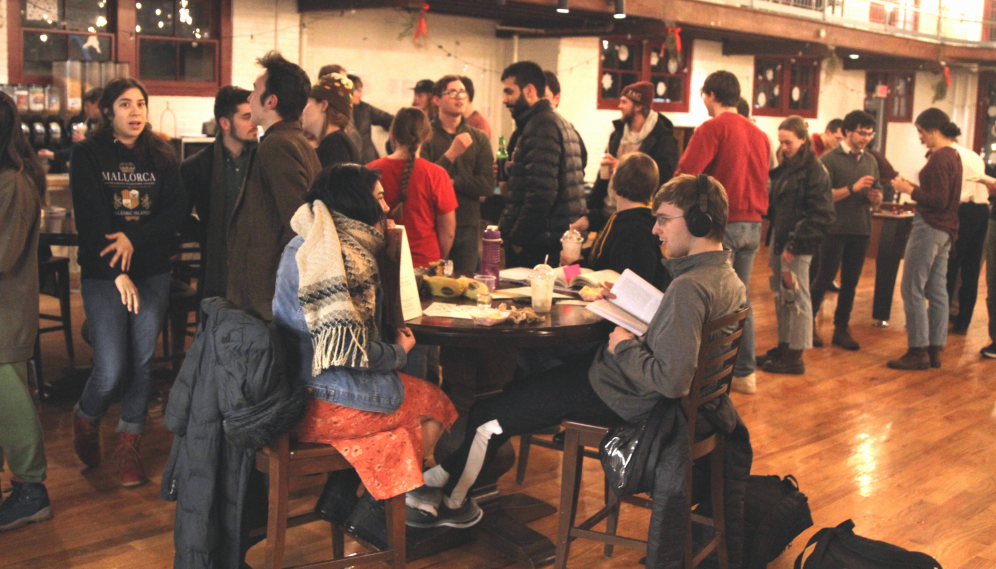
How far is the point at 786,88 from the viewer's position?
14.9m

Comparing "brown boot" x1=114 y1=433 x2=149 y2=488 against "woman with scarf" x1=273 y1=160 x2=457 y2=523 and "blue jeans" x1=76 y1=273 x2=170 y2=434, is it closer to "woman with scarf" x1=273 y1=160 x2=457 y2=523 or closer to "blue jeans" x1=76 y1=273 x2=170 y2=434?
"blue jeans" x1=76 y1=273 x2=170 y2=434

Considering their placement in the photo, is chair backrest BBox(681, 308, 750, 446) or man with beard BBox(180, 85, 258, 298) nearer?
chair backrest BBox(681, 308, 750, 446)

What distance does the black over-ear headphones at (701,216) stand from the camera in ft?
9.46

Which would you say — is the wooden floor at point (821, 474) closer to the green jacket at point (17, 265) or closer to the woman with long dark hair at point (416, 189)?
the green jacket at point (17, 265)

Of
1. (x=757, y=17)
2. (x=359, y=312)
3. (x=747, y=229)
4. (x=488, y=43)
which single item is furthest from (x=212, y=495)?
(x=757, y=17)

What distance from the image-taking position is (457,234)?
17.2 feet

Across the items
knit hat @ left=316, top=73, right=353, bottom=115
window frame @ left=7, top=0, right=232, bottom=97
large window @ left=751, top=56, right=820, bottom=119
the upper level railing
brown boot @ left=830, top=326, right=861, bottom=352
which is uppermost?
the upper level railing

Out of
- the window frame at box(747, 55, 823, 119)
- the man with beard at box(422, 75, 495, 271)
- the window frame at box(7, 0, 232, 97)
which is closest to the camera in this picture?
the man with beard at box(422, 75, 495, 271)

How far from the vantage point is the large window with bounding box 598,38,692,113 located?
12.0 meters

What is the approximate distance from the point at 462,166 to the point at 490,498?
242 centimetres

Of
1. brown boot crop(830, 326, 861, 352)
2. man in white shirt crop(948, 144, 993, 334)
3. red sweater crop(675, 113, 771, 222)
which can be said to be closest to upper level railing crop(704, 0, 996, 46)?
man in white shirt crop(948, 144, 993, 334)

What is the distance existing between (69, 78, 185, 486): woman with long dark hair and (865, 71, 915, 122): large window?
15.6m

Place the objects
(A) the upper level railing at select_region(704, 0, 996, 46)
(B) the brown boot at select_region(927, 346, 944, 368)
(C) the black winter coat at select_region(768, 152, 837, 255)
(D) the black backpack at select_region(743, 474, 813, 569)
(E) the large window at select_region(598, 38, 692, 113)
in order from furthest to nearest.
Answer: (A) the upper level railing at select_region(704, 0, 996, 46)
(E) the large window at select_region(598, 38, 692, 113)
(B) the brown boot at select_region(927, 346, 944, 368)
(C) the black winter coat at select_region(768, 152, 837, 255)
(D) the black backpack at select_region(743, 474, 813, 569)

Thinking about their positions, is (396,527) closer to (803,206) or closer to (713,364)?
(713,364)
